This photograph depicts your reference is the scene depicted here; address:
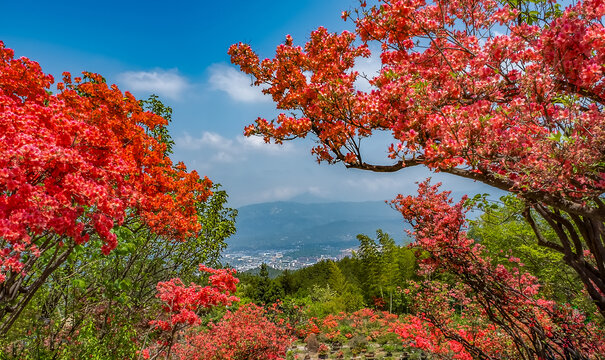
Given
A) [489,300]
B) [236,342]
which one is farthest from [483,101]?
[236,342]

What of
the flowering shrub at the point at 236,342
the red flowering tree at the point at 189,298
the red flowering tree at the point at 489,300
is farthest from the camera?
the flowering shrub at the point at 236,342

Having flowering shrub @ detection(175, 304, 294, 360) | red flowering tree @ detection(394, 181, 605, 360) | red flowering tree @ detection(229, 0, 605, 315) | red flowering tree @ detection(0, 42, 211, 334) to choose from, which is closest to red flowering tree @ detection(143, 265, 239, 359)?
red flowering tree @ detection(0, 42, 211, 334)

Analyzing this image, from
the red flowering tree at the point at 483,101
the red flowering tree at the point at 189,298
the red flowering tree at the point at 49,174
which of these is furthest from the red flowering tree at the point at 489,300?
the red flowering tree at the point at 49,174

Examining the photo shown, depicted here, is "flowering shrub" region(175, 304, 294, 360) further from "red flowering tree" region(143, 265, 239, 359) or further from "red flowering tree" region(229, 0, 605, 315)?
"red flowering tree" region(229, 0, 605, 315)

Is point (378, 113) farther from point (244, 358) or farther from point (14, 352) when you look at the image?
point (244, 358)

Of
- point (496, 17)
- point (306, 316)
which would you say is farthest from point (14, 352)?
point (306, 316)

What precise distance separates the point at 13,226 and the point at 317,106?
135 inches

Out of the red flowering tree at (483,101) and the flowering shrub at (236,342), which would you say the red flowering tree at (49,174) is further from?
the flowering shrub at (236,342)

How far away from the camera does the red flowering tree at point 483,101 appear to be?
7.22ft

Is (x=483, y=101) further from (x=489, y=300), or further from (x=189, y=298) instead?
(x=189, y=298)

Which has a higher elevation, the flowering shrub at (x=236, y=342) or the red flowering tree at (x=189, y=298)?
the red flowering tree at (x=189, y=298)

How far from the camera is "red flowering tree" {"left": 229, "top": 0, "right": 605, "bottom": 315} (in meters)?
2.20

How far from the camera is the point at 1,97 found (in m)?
2.71

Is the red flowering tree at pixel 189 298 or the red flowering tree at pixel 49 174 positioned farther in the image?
the red flowering tree at pixel 189 298
